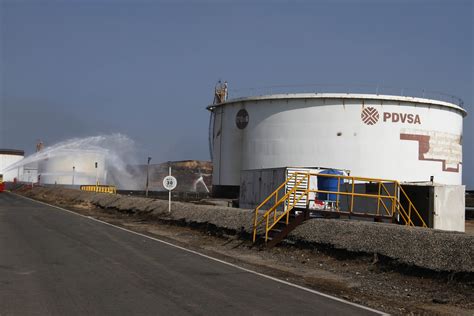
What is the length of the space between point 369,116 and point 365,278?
37.7 meters

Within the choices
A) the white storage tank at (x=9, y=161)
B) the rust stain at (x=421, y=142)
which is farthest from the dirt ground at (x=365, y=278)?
the white storage tank at (x=9, y=161)

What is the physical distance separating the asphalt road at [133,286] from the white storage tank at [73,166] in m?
67.8

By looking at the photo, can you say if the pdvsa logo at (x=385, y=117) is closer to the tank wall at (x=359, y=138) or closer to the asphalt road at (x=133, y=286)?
the tank wall at (x=359, y=138)

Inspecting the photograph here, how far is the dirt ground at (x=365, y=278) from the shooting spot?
998 centimetres

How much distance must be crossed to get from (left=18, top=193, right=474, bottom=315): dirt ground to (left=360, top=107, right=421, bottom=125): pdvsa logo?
32359 millimetres

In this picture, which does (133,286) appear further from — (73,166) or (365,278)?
(73,166)

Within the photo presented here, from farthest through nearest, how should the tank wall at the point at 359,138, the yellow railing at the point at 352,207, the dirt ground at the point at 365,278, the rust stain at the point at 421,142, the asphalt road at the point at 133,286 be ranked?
the rust stain at the point at 421,142, the tank wall at the point at 359,138, the yellow railing at the point at 352,207, the dirt ground at the point at 365,278, the asphalt road at the point at 133,286

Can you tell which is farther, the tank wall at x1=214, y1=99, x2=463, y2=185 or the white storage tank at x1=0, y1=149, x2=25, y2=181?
the white storage tank at x1=0, y1=149, x2=25, y2=181

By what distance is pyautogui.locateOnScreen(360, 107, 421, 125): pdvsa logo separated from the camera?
48.8 meters

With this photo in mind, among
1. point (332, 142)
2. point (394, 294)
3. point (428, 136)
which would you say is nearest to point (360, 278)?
point (394, 294)

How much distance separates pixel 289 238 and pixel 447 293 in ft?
24.4

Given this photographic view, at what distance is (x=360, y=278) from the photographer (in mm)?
12930

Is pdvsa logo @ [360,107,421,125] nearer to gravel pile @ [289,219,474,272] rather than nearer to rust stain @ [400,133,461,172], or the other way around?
rust stain @ [400,133,461,172]

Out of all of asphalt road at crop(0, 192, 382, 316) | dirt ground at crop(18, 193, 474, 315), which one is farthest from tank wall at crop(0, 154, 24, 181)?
asphalt road at crop(0, 192, 382, 316)
